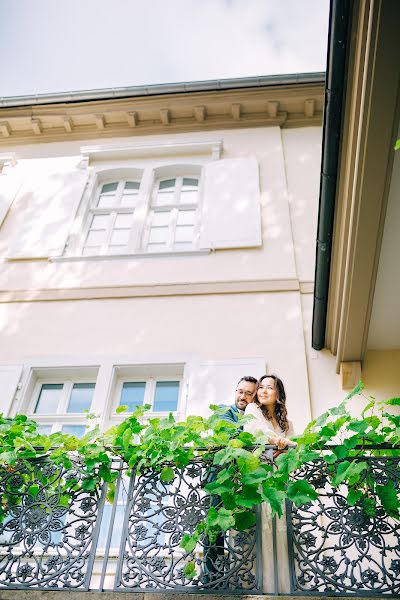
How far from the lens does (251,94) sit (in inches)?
373

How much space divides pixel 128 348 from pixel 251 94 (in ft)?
16.2

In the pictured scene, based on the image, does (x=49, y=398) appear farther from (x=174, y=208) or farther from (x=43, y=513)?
(x=174, y=208)

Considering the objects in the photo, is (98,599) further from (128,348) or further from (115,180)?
(115,180)

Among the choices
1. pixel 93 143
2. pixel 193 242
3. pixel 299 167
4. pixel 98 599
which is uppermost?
pixel 93 143

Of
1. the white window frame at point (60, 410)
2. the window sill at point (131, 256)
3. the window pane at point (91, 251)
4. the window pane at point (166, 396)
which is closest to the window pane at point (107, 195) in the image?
the window pane at point (91, 251)

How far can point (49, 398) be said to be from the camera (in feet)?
22.0

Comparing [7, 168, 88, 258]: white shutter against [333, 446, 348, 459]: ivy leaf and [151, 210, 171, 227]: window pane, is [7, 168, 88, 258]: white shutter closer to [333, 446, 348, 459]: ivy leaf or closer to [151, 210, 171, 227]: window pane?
[151, 210, 171, 227]: window pane

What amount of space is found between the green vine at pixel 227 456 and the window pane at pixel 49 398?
1.85 meters

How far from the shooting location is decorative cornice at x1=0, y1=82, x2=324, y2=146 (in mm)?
9438

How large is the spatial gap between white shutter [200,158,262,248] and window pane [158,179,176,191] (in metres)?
0.56

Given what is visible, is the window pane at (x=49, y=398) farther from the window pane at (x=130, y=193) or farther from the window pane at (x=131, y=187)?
the window pane at (x=131, y=187)

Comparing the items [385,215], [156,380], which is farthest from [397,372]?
[156,380]

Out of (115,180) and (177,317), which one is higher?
(115,180)

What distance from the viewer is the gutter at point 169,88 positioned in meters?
9.39
